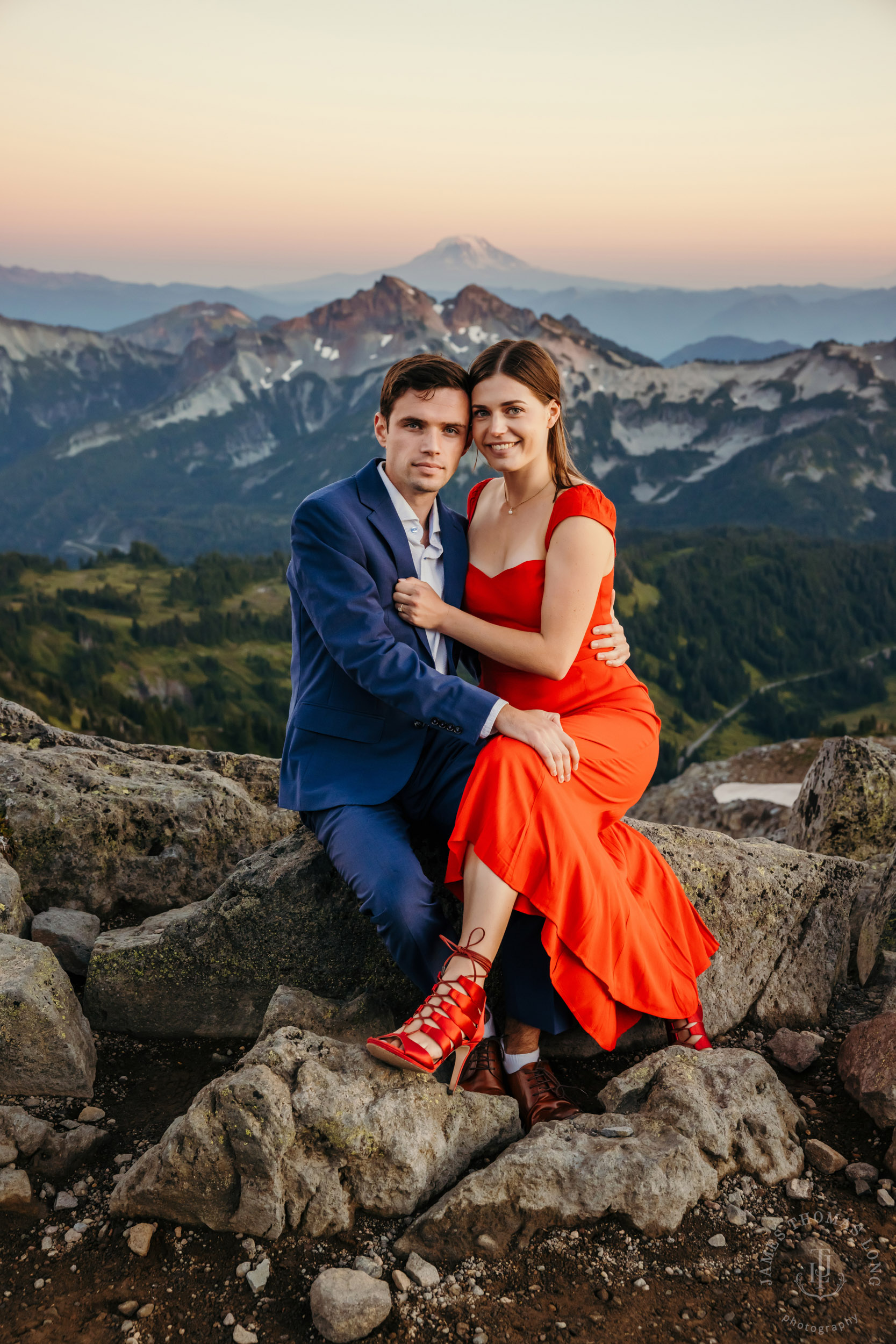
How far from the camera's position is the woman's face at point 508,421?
652cm

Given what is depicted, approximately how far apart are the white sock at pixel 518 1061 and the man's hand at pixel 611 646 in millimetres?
2947

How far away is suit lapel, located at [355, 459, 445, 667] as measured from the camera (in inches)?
262

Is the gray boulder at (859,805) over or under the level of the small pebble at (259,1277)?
over

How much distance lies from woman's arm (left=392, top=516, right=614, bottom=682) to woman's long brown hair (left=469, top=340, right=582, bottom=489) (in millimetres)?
654

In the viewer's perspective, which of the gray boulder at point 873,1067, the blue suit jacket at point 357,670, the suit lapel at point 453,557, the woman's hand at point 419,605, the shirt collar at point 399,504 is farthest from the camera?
the suit lapel at point 453,557

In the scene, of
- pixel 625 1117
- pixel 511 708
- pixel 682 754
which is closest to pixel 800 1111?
pixel 625 1117

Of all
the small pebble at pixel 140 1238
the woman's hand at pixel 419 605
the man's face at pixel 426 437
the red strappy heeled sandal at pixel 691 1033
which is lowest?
the small pebble at pixel 140 1238

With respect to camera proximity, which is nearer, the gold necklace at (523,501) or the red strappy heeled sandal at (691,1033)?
the red strappy heeled sandal at (691,1033)

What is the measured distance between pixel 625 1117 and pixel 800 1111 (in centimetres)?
132

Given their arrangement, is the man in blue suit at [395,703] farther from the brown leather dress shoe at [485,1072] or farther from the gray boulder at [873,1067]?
the gray boulder at [873,1067]

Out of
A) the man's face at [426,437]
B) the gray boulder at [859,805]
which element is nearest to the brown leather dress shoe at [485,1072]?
the man's face at [426,437]

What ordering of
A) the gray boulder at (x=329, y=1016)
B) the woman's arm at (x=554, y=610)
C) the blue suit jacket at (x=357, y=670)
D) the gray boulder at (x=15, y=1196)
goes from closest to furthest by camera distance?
1. the gray boulder at (x=15, y=1196)
2. the gray boulder at (x=329, y=1016)
3. the blue suit jacket at (x=357, y=670)
4. the woman's arm at (x=554, y=610)

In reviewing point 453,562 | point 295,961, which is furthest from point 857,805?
point 295,961

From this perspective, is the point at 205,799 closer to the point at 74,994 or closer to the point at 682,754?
the point at 74,994
